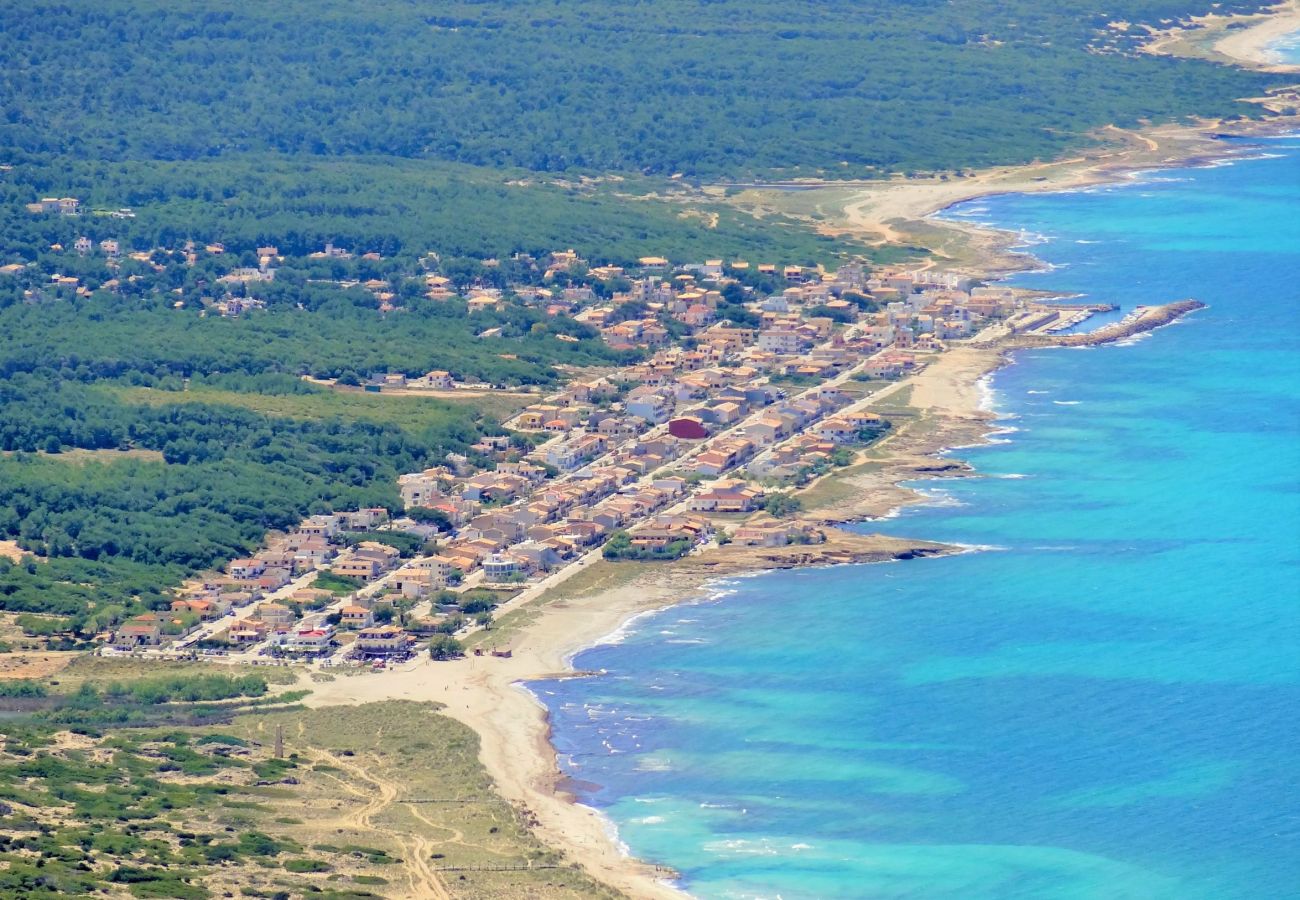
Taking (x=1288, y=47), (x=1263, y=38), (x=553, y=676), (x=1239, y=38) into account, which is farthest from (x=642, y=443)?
(x=1263, y=38)

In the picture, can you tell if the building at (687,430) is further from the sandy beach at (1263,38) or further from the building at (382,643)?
the sandy beach at (1263,38)

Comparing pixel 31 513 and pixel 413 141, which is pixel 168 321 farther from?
pixel 413 141

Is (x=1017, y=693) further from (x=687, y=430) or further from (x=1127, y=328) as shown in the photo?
(x=1127, y=328)

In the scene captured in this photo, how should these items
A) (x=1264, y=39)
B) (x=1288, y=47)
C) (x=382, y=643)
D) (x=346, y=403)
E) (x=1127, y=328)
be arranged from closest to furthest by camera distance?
1. (x=382, y=643)
2. (x=346, y=403)
3. (x=1127, y=328)
4. (x=1288, y=47)
5. (x=1264, y=39)

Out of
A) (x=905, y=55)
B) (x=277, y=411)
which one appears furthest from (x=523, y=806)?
(x=905, y=55)

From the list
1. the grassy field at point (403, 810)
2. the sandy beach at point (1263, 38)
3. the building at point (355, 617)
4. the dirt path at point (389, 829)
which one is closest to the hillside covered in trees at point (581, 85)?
the sandy beach at point (1263, 38)

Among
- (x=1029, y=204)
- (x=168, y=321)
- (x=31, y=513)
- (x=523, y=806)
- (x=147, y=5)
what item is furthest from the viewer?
(x=147, y=5)

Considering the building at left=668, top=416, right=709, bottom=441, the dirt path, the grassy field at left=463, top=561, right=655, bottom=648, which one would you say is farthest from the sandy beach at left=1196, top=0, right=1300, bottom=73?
→ the dirt path
